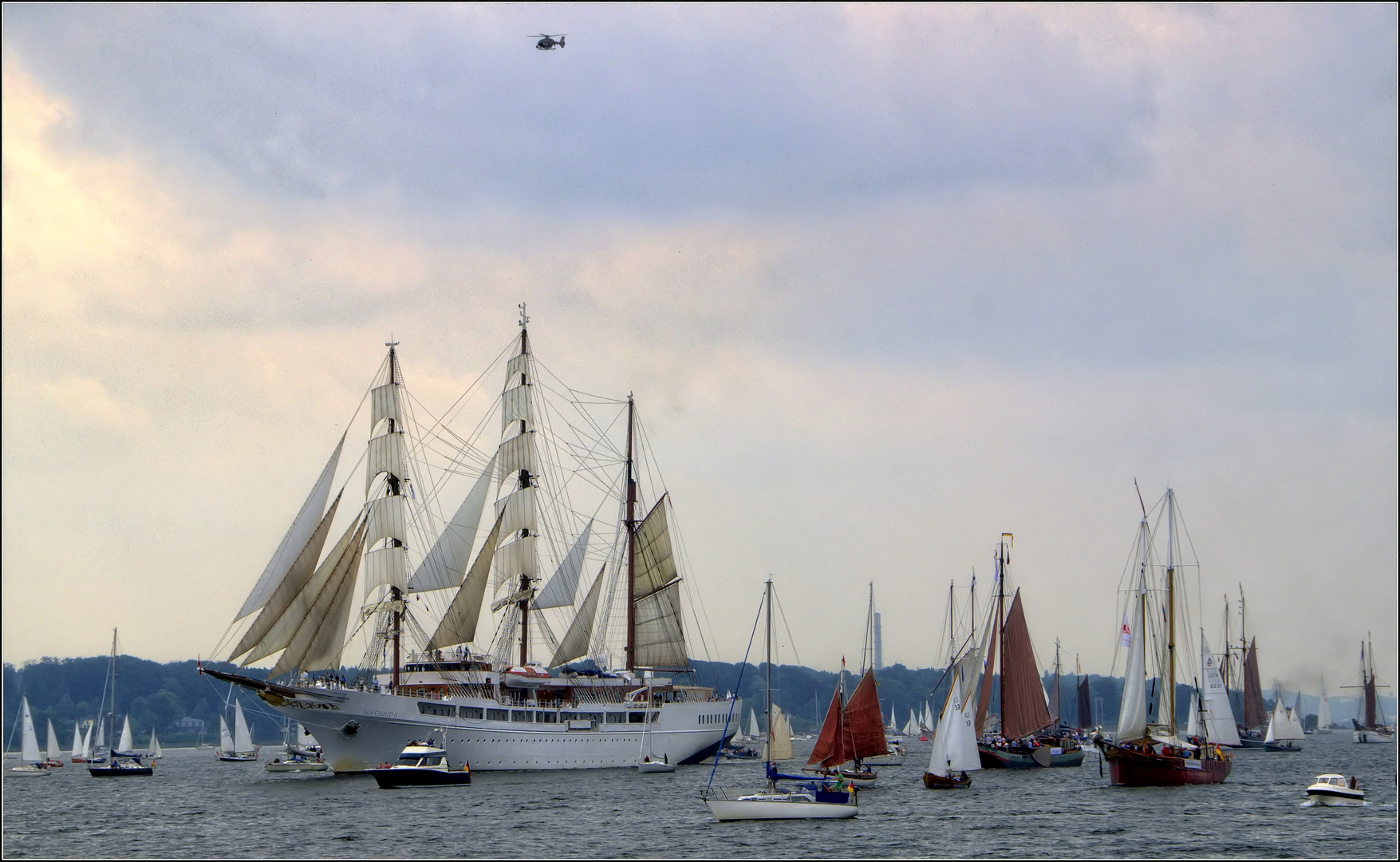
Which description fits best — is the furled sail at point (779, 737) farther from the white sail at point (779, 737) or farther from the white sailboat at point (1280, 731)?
the white sailboat at point (1280, 731)

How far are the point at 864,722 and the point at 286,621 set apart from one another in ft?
118

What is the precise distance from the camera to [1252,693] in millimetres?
159125

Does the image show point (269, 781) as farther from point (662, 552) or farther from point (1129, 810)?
point (1129, 810)

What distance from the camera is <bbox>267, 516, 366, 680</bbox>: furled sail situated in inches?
3420

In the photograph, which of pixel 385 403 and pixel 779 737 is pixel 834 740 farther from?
pixel 385 403

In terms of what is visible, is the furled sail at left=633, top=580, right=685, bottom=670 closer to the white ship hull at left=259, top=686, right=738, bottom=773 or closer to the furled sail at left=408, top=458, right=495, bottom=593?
the white ship hull at left=259, top=686, right=738, bottom=773

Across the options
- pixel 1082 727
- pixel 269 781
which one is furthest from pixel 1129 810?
pixel 1082 727

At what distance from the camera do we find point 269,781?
98125mm

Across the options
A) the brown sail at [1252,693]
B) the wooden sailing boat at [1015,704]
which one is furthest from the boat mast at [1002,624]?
the brown sail at [1252,693]


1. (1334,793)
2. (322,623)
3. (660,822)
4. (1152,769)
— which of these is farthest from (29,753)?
(1334,793)

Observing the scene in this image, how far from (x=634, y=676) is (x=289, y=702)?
30433 millimetres

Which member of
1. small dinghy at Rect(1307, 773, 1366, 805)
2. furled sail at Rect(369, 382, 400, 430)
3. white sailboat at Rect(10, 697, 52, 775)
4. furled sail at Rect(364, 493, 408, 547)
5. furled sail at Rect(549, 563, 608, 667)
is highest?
furled sail at Rect(369, 382, 400, 430)

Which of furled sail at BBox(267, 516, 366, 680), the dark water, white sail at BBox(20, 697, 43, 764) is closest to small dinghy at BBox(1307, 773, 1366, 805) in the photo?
the dark water

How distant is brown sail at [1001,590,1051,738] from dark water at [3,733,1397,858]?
480 cm
